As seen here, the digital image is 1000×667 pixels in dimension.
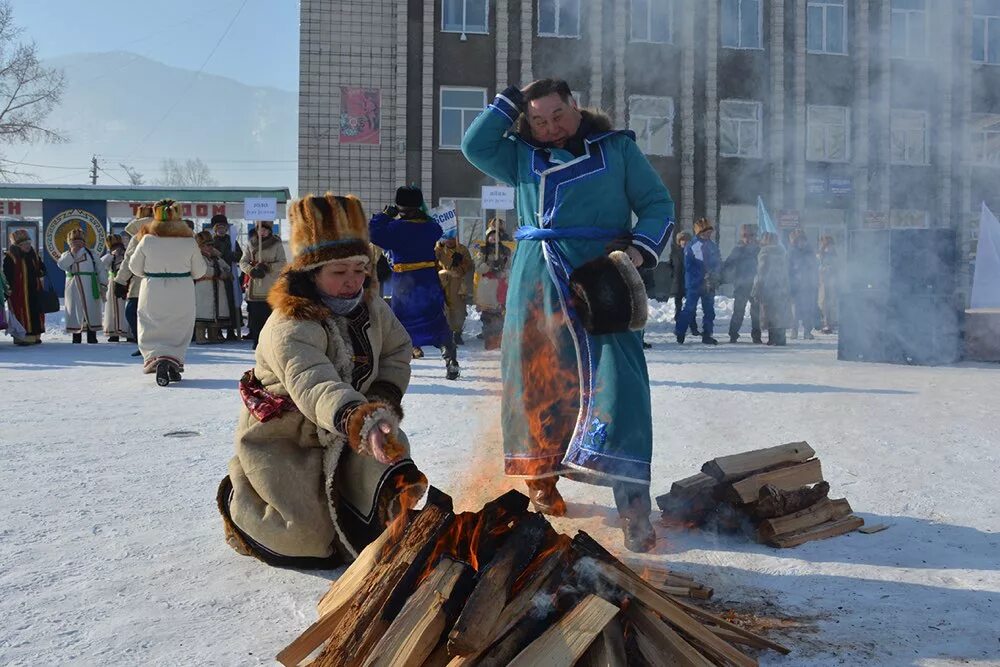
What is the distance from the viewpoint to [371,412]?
7.90 feet

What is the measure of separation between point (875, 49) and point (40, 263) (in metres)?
11.3

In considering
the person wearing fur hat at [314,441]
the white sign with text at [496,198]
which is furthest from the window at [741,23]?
the white sign with text at [496,198]

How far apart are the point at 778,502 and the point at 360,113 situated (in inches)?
757

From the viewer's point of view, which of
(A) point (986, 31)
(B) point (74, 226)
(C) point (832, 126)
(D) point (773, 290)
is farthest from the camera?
(B) point (74, 226)

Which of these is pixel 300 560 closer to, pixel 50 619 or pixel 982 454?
pixel 50 619

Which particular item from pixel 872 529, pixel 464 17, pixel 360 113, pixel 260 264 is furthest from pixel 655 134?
pixel 872 529

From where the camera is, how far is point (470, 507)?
11.1ft

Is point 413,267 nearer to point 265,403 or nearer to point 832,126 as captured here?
point 832,126

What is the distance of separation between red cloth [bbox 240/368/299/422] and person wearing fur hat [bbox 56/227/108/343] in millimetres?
10911

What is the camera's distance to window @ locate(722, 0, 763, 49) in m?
5.71

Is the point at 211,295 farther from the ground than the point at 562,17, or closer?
closer

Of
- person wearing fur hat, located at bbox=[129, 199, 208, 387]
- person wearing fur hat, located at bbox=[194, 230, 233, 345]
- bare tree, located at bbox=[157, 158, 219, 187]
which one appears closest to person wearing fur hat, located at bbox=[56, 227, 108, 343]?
person wearing fur hat, located at bbox=[194, 230, 233, 345]

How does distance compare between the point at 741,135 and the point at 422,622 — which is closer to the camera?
the point at 422,622

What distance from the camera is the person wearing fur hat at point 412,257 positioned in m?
7.86
